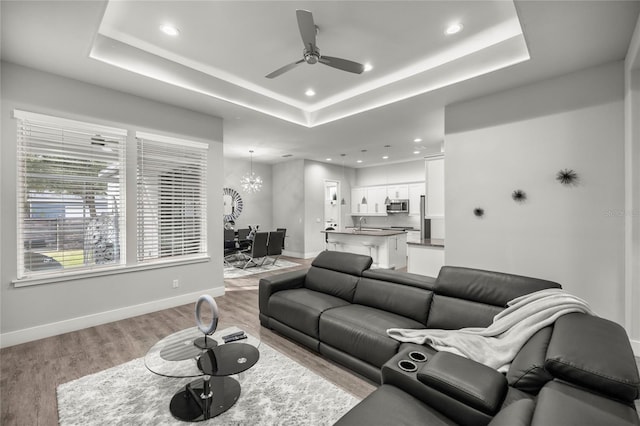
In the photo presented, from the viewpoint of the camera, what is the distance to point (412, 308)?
2.56 meters

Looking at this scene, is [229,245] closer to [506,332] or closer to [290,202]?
[290,202]

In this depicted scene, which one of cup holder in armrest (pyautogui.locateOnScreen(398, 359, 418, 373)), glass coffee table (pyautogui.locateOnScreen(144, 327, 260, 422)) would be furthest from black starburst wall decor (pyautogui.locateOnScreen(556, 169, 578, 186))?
glass coffee table (pyautogui.locateOnScreen(144, 327, 260, 422))

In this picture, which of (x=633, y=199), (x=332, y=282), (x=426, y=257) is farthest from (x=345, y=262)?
(x=633, y=199)

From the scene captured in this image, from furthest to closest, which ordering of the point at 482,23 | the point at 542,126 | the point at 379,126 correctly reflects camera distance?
1. the point at 379,126
2. the point at 542,126
3. the point at 482,23

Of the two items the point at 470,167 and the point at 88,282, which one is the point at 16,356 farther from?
the point at 470,167

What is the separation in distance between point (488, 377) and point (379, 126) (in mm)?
4451

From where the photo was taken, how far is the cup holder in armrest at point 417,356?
5.64ft

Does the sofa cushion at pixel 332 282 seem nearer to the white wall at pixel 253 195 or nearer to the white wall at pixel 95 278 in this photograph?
the white wall at pixel 95 278

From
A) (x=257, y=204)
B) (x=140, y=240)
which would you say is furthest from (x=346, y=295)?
(x=257, y=204)

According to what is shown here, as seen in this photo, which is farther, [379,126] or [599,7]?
[379,126]

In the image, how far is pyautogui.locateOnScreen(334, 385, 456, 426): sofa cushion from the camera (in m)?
1.26

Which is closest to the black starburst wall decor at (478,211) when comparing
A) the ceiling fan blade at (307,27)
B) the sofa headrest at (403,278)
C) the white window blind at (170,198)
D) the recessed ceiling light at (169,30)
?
the sofa headrest at (403,278)

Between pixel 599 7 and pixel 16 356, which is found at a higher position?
pixel 599 7

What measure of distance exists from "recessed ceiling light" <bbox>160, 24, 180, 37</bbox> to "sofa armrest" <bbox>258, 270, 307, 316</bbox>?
282 cm
